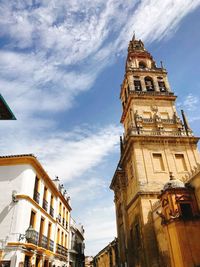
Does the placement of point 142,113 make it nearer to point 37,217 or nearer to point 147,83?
point 147,83

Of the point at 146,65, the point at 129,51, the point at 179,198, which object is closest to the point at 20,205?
the point at 179,198

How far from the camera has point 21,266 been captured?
497 inches

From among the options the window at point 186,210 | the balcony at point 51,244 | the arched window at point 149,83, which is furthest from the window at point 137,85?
the balcony at point 51,244

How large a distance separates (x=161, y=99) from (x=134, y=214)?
40.8 ft

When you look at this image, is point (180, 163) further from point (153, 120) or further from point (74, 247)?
point (74, 247)

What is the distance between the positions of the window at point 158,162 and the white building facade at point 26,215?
897 cm

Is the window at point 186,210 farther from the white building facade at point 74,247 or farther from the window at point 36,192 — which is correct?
the white building facade at point 74,247

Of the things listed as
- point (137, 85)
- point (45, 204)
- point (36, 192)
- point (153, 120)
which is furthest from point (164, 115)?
point (36, 192)

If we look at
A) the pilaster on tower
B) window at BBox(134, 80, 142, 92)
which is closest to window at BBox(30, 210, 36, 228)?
the pilaster on tower

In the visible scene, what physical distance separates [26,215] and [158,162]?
37.8 ft

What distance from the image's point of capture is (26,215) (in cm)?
1414

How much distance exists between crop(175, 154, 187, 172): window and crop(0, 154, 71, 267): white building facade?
1096 cm

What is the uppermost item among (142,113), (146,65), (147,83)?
(146,65)

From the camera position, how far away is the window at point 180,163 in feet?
65.9
